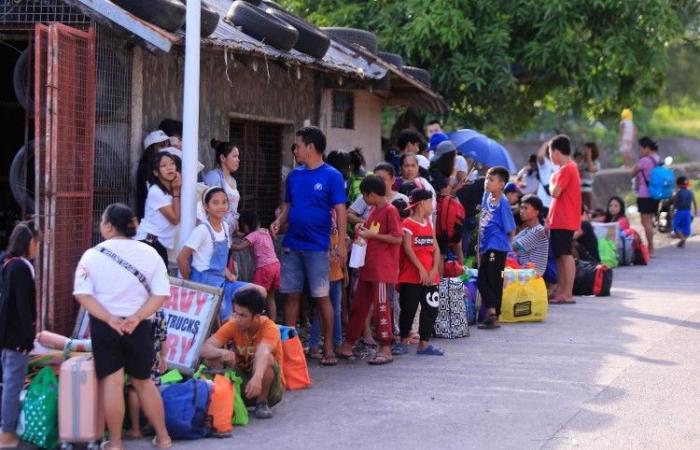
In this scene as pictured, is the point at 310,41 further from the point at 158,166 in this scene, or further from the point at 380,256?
the point at 158,166

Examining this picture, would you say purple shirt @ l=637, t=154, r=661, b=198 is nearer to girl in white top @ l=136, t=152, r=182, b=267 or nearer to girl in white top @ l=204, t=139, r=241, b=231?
girl in white top @ l=204, t=139, r=241, b=231

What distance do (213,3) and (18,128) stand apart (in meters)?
2.58

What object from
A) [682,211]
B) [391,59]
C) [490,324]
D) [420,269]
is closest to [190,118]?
[420,269]

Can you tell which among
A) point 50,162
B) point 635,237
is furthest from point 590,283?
point 50,162

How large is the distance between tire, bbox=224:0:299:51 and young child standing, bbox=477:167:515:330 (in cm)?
251

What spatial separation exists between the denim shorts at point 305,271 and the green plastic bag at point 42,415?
9.67 feet

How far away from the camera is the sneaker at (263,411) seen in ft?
26.1

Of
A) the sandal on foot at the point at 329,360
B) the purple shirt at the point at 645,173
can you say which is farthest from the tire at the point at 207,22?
the purple shirt at the point at 645,173

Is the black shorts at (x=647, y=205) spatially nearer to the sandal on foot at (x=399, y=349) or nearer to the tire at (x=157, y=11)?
the sandal on foot at (x=399, y=349)

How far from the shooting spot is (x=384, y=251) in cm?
995

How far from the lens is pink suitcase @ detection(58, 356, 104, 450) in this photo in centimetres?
697

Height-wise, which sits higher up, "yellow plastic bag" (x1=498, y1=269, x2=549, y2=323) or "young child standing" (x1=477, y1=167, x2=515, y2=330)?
"young child standing" (x1=477, y1=167, x2=515, y2=330)

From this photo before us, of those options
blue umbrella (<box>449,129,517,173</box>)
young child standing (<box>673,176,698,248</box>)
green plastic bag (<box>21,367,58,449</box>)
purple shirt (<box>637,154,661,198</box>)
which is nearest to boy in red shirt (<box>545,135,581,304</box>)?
blue umbrella (<box>449,129,517,173</box>)

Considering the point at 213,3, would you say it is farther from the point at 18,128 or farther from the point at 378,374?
the point at 378,374
